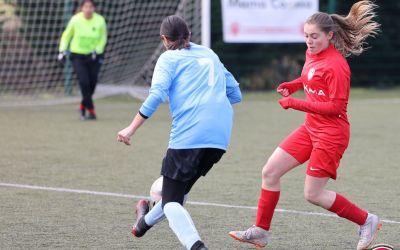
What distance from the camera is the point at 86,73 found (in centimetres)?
1398

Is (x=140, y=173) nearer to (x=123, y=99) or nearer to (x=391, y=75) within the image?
(x=123, y=99)

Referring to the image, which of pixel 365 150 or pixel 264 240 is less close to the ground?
pixel 264 240

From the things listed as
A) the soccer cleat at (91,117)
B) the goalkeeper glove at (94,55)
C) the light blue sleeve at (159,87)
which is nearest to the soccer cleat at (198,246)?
the light blue sleeve at (159,87)

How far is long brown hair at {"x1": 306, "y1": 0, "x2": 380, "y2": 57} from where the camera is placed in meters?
6.10

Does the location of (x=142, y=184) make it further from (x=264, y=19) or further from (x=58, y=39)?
(x=264, y=19)

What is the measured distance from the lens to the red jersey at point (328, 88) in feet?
19.4

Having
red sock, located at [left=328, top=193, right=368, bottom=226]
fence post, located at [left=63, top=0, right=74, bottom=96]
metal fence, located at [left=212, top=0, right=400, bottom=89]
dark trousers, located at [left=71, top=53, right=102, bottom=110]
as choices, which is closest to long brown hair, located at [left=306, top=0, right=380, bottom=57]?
red sock, located at [left=328, top=193, right=368, bottom=226]

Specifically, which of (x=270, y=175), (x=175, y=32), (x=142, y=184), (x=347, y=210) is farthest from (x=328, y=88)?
(x=142, y=184)

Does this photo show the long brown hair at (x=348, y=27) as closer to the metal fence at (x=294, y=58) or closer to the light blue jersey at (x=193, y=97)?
the light blue jersey at (x=193, y=97)

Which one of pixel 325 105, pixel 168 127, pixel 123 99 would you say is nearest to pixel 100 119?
pixel 168 127

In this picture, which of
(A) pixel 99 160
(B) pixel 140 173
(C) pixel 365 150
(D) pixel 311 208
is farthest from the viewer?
(C) pixel 365 150

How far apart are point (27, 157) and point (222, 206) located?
333cm

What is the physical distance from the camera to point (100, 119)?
1425 centimetres

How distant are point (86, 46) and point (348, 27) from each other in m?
8.33
